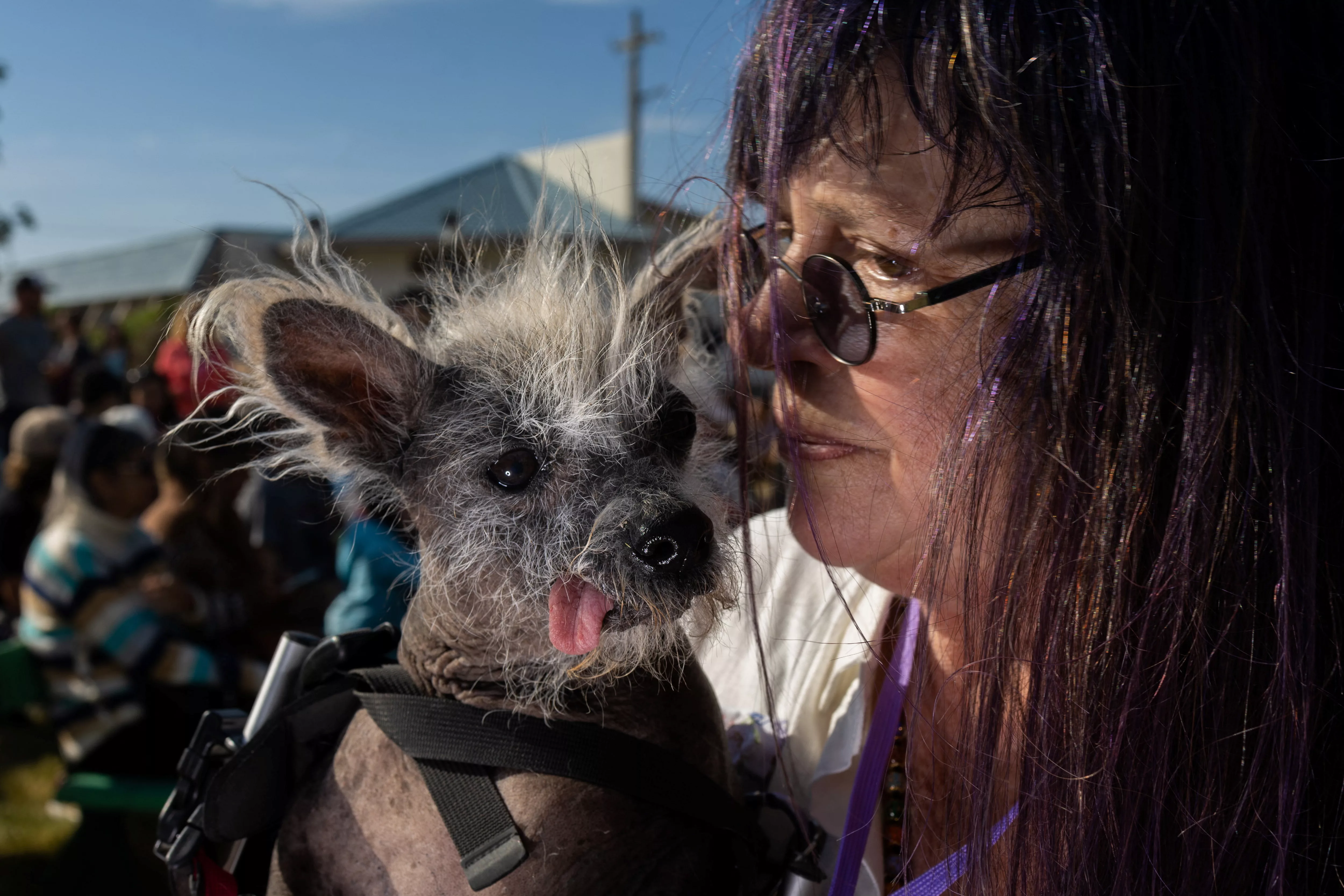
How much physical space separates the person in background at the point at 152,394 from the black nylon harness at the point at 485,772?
6033 mm

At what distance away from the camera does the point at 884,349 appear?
1.30 meters

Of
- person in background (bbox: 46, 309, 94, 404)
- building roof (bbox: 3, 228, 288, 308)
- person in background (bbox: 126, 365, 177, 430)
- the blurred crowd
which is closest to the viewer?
the blurred crowd

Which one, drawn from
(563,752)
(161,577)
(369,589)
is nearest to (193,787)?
(563,752)

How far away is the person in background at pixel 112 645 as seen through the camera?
330 centimetres

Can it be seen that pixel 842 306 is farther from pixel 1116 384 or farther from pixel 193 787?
pixel 193 787

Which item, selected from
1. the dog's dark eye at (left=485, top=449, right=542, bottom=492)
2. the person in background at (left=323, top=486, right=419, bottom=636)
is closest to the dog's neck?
the dog's dark eye at (left=485, top=449, right=542, bottom=492)

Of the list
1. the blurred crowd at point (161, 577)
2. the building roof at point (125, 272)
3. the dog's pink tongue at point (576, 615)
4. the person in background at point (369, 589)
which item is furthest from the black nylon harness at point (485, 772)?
the building roof at point (125, 272)

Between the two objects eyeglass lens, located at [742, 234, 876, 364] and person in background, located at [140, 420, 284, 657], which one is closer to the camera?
eyeglass lens, located at [742, 234, 876, 364]

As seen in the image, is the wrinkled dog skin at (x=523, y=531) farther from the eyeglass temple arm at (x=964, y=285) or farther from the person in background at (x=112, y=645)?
the person in background at (x=112, y=645)

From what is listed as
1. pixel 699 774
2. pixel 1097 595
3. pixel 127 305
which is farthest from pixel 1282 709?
pixel 127 305

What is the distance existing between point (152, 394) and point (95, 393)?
526 millimetres

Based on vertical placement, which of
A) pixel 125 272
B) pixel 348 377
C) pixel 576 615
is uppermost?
pixel 348 377

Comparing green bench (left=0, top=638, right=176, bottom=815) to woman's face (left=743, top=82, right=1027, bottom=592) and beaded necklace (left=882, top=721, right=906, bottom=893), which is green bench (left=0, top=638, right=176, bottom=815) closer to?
beaded necklace (left=882, top=721, right=906, bottom=893)

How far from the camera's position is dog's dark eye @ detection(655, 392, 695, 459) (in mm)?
1469
